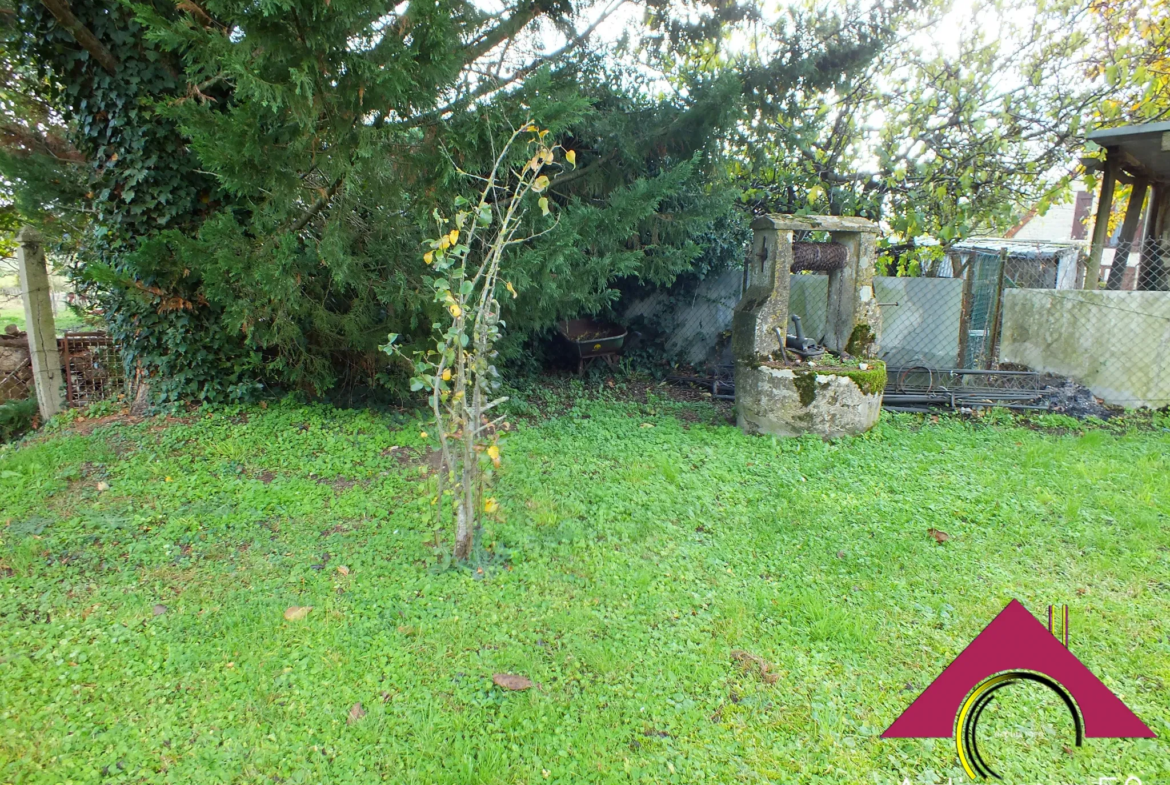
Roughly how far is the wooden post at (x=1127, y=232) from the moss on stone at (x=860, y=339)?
3.46m

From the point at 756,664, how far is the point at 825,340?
4.60m

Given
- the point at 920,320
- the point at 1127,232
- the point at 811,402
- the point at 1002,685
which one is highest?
the point at 1127,232

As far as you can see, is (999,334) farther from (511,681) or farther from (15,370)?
(15,370)

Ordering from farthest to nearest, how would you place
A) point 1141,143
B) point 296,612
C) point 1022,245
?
1. point 1022,245
2. point 1141,143
3. point 296,612

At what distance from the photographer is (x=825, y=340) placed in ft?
21.1

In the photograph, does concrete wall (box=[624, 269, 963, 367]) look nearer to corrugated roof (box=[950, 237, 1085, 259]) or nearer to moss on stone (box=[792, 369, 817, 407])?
moss on stone (box=[792, 369, 817, 407])

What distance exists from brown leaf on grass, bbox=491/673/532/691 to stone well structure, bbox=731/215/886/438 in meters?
3.69

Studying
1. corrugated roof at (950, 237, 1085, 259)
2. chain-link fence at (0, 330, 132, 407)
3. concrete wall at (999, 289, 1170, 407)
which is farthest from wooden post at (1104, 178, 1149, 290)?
chain-link fence at (0, 330, 132, 407)

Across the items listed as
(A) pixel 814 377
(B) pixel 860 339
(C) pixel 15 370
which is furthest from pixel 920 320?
(C) pixel 15 370

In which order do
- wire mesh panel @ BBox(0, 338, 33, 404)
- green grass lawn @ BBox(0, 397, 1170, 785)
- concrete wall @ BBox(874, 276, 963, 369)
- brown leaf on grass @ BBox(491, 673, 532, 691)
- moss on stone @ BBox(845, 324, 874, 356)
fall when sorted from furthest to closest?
1. concrete wall @ BBox(874, 276, 963, 369)
2. wire mesh panel @ BBox(0, 338, 33, 404)
3. moss on stone @ BBox(845, 324, 874, 356)
4. brown leaf on grass @ BBox(491, 673, 532, 691)
5. green grass lawn @ BBox(0, 397, 1170, 785)

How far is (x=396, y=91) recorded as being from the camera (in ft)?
11.9

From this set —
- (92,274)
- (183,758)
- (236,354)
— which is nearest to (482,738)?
(183,758)

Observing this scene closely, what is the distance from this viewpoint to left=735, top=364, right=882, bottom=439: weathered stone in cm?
535

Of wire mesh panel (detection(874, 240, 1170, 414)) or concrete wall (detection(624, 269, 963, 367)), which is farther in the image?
concrete wall (detection(624, 269, 963, 367))
